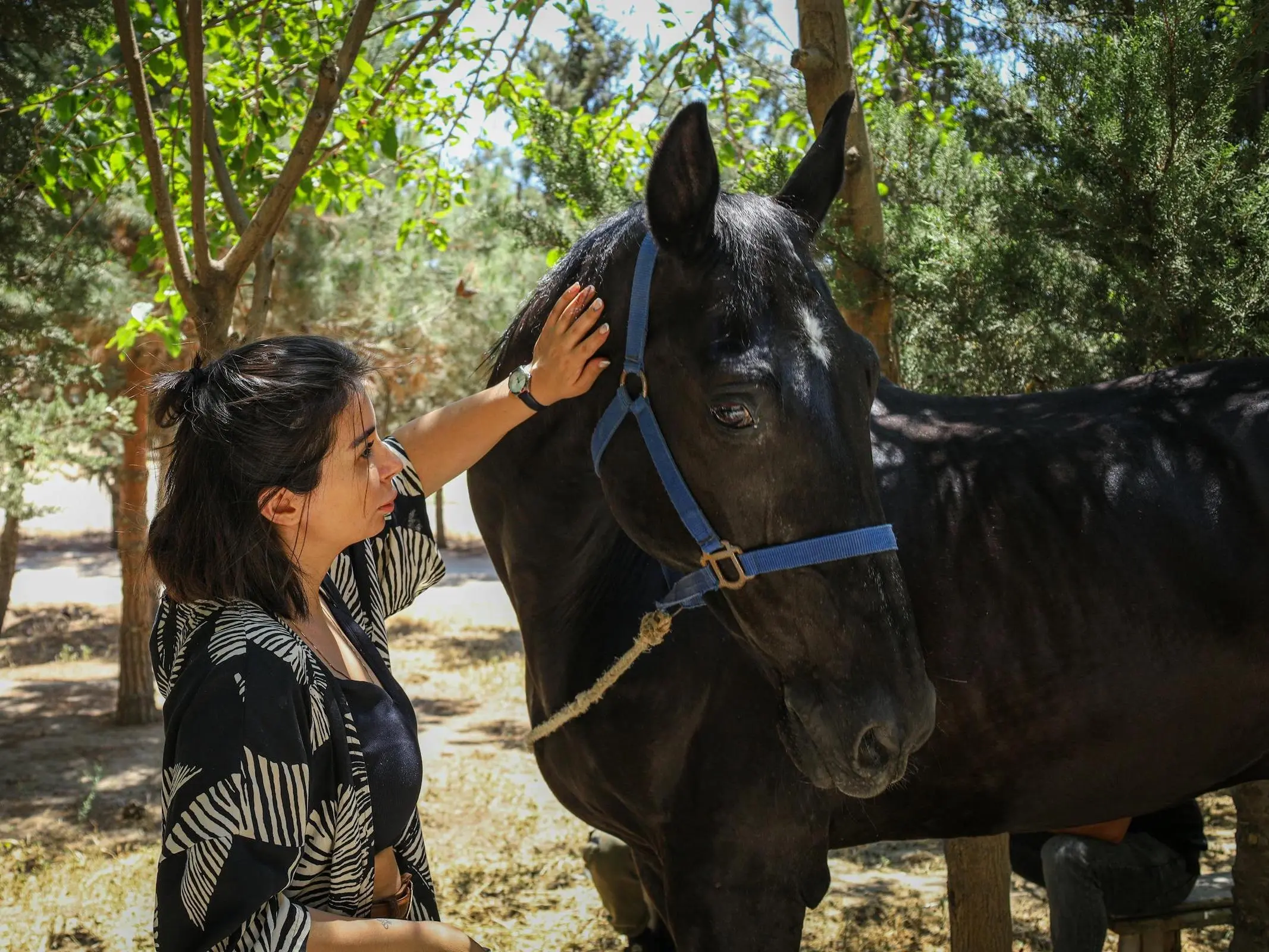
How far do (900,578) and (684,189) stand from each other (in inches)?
29.6

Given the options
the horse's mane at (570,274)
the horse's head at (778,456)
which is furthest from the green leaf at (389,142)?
the horse's head at (778,456)

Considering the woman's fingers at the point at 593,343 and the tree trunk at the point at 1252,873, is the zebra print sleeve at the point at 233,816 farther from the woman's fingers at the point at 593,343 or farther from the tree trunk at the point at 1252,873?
the tree trunk at the point at 1252,873

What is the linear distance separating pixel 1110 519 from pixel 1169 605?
204mm

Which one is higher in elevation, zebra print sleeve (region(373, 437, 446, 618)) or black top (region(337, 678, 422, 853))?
zebra print sleeve (region(373, 437, 446, 618))

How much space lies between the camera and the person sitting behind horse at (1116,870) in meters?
2.80

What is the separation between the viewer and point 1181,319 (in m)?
2.92

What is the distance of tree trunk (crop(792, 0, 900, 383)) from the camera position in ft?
10.5

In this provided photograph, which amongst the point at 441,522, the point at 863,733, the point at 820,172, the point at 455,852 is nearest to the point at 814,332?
the point at 820,172

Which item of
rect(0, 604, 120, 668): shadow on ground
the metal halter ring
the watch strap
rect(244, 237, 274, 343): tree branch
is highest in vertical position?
rect(244, 237, 274, 343): tree branch

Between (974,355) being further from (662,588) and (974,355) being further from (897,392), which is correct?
(662,588)

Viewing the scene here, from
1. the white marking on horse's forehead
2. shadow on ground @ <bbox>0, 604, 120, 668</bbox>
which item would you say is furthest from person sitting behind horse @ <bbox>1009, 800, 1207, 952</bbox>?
shadow on ground @ <bbox>0, 604, 120, 668</bbox>

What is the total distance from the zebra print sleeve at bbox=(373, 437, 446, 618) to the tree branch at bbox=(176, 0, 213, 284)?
134cm

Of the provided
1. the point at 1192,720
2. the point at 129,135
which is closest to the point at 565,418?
the point at 1192,720

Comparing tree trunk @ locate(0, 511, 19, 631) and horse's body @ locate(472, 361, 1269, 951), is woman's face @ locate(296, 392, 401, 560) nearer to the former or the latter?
horse's body @ locate(472, 361, 1269, 951)
